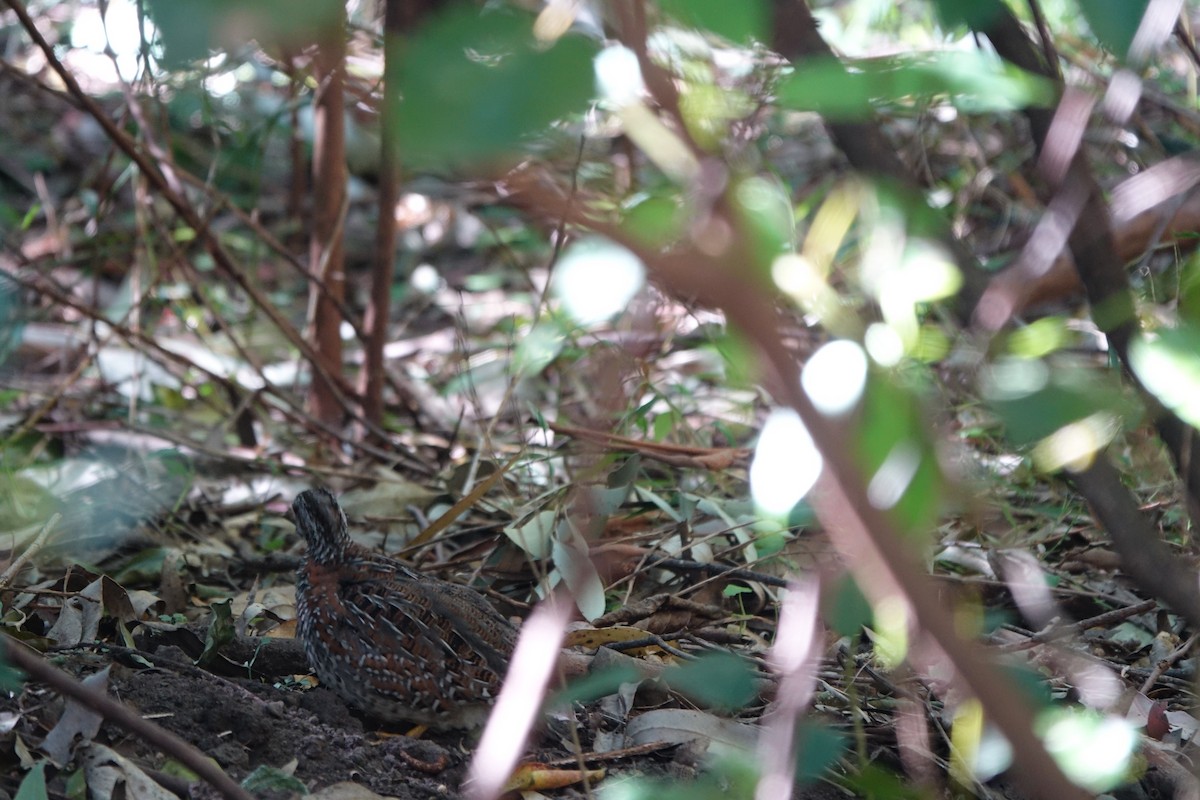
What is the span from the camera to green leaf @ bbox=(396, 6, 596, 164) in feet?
2.79

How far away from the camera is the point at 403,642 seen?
10.4ft

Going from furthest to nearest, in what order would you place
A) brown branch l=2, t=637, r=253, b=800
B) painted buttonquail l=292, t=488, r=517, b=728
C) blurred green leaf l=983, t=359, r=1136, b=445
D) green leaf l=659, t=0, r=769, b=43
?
painted buttonquail l=292, t=488, r=517, b=728 → brown branch l=2, t=637, r=253, b=800 → blurred green leaf l=983, t=359, r=1136, b=445 → green leaf l=659, t=0, r=769, b=43

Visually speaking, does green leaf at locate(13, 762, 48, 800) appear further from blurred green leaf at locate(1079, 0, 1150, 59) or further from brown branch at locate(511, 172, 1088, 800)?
blurred green leaf at locate(1079, 0, 1150, 59)

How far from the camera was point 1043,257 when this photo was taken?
1.34 meters

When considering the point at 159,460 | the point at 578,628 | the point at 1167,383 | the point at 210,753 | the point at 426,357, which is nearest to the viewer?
the point at 1167,383

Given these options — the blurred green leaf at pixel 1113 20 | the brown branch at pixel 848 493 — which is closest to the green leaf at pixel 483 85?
the brown branch at pixel 848 493

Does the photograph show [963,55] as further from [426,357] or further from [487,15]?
[426,357]

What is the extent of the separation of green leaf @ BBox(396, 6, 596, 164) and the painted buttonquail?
241cm

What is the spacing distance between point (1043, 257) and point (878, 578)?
421 mm

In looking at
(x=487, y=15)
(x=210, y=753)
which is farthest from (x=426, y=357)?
(x=487, y=15)

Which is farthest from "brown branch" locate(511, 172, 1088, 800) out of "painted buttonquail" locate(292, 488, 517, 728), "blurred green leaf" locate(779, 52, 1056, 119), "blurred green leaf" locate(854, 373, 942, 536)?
"painted buttonquail" locate(292, 488, 517, 728)

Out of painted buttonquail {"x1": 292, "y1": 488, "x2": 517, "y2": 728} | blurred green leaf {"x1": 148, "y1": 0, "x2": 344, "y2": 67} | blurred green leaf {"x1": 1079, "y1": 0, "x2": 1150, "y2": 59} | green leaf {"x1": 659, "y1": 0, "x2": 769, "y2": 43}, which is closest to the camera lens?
blurred green leaf {"x1": 148, "y1": 0, "x2": 344, "y2": 67}

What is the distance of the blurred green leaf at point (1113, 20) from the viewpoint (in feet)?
3.50

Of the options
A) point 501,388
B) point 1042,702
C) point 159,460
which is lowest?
point 1042,702
